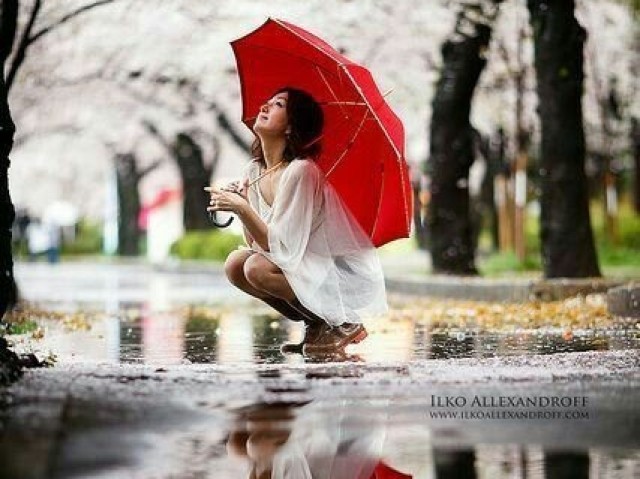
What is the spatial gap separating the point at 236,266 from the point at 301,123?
1.02 m

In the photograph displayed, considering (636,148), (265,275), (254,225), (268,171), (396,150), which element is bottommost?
(265,275)

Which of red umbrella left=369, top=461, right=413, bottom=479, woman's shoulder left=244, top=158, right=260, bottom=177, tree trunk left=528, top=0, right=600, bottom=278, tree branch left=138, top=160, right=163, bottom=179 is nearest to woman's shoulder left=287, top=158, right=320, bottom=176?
woman's shoulder left=244, top=158, right=260, bottom=177

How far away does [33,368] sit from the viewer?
29.6 feet

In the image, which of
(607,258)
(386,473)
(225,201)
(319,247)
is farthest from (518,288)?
(386,473)

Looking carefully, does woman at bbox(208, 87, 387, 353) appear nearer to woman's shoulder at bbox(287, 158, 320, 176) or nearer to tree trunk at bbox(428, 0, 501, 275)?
woman's shoulder at bbox(287, 158, 320, 176)

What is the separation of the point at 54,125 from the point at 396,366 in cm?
3157

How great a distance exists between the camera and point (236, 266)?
10.2 meters

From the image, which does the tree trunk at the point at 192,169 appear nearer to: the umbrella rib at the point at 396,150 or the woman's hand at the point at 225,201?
the umbrella rib at the point at 396,150

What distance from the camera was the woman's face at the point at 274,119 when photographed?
32.7 feet

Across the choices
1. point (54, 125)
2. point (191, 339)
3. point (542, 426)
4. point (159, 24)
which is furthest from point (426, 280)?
point (54, 125)

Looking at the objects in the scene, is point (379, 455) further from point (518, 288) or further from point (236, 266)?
point (518, 288)

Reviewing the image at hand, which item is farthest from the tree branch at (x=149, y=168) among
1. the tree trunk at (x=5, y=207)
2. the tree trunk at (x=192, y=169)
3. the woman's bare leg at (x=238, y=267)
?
the tree trunk at (x=5, y=207)

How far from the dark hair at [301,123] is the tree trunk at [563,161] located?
9.51 metres

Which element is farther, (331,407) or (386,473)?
(331,407)
